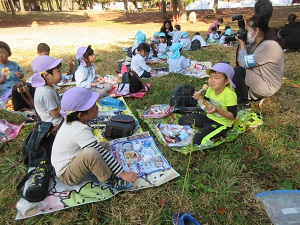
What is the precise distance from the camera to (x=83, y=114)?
229 cm

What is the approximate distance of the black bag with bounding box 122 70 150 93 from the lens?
480 cm

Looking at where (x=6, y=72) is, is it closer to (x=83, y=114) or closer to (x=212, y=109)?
(x=83, y=114)

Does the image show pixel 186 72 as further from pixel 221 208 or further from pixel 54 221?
pixel 54 221

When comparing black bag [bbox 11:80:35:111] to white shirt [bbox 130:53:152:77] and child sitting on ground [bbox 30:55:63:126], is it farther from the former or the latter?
white shirt [bbox 130:53:152:77]

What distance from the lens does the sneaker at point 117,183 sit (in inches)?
96.4

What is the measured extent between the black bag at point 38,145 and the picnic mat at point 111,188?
319mm

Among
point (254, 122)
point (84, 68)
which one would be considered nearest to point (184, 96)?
point (254, 122)

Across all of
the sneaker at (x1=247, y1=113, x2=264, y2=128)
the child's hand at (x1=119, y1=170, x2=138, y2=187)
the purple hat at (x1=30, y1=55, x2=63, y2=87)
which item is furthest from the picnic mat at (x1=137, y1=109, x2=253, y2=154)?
the purple hat at (x1=30, y1=55, x2=63, y2=87)

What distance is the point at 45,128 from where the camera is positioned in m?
2.71

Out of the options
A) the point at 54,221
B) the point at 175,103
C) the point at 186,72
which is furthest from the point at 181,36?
the point at 54,221

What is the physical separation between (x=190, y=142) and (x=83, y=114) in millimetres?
1660

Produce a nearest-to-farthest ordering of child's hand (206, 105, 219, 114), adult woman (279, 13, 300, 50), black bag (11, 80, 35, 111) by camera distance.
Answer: child's hand (206, 105, 219, 114), black bag (11, 80, 35, 111), adult woman (279, 13, 300, 50)

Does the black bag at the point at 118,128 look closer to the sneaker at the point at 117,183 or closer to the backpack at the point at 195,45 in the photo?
the sneaker at the point at 117,183

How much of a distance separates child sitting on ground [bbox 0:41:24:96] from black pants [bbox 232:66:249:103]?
4.33 meters
